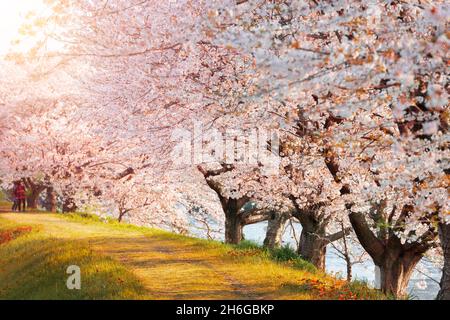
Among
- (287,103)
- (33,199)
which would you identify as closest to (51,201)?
(33,199)

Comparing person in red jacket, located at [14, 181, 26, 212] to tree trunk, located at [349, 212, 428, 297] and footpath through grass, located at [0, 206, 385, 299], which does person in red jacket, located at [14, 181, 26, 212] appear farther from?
tree trunk, located at [349, 212, 428, 297]

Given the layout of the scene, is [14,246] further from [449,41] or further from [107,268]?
[449,41]

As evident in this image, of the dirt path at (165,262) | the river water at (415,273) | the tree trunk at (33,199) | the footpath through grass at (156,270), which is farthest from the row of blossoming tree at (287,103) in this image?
the river water at (415,273)

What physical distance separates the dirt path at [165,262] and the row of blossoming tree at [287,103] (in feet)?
9.64

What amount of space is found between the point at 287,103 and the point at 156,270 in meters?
5.16

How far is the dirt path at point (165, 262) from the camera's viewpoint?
11.6 m

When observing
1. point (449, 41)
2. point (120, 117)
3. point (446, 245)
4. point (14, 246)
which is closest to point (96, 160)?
point (14, 246)

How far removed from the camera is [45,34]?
1055 centimetres

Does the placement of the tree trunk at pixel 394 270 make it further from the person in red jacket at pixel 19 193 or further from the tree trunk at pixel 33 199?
the tree trunk at pixel 33 199

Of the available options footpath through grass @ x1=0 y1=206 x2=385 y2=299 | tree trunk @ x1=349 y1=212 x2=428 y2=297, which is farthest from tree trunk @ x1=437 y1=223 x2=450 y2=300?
tree trunk @ x1=349 y1=212 x2=428 y2=297

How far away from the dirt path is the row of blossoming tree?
9.64 feet

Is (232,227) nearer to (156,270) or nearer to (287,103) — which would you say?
(156,270)

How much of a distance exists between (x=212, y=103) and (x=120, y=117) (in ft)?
11.4

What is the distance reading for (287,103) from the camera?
12.7 m
